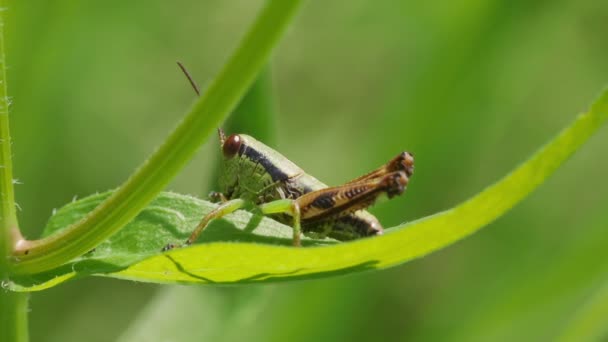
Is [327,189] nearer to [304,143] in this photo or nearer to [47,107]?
[47,107]

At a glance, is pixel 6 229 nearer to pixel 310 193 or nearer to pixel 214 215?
pixel 214 215

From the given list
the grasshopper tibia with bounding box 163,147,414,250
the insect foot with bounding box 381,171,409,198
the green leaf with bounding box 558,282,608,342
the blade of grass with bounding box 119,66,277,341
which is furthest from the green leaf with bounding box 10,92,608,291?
the green leaf with bounding box 558,282,608,342

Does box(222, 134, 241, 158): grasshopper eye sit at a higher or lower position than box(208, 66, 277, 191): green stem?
lower

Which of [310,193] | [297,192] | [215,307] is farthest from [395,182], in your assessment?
[215,307]

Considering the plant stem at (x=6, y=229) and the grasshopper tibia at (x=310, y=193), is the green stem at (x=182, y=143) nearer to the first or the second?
the plant stem at (x=6, y=229)

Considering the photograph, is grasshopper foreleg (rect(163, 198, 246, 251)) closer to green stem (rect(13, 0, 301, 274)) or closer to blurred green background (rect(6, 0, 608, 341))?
green stem (rect(13, 0, 301, 274))

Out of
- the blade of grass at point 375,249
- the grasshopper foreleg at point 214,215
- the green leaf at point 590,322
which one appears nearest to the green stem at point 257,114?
the grasshopper foreleg at point 214,215
